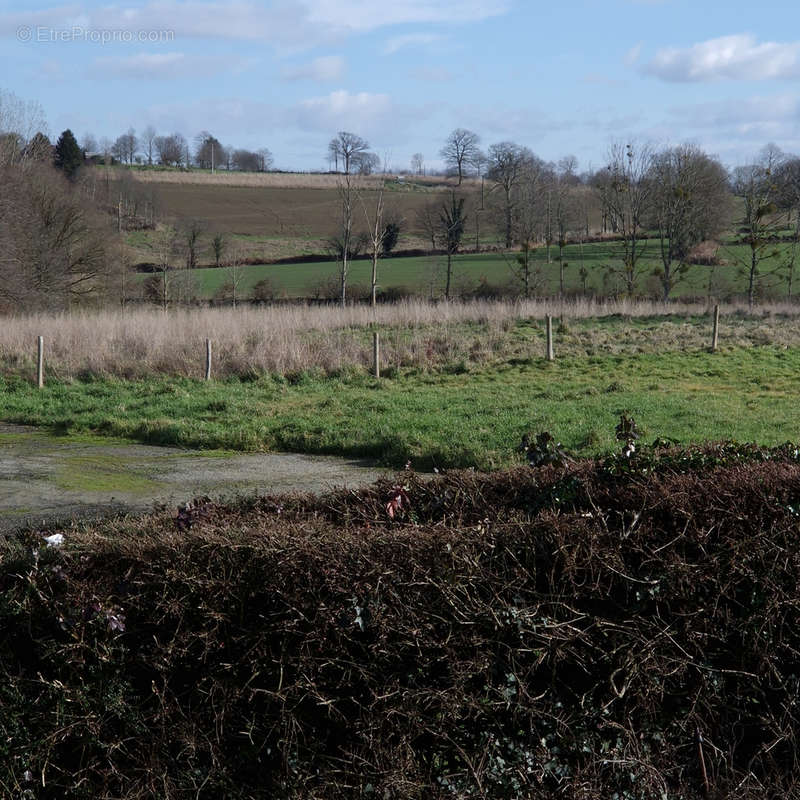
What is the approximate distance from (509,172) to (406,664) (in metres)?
59.2

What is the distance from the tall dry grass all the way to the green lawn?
93 cm

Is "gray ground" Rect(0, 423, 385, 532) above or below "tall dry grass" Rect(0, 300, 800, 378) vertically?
below

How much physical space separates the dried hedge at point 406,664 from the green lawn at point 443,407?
7.60 metres

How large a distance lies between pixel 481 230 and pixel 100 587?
6828 centimetres

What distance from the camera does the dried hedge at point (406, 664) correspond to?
318 centimetres

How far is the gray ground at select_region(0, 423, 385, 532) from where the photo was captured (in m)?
9.94

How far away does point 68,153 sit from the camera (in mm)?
71688

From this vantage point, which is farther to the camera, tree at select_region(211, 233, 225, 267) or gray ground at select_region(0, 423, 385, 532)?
tree at select_region(211, 233, 225, 267)

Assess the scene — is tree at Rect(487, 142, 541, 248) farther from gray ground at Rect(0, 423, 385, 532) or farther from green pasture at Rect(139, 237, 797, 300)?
gray ground at Rect(0, 423, 385, 532)

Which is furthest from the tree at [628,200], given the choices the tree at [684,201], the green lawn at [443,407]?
the green lawn at [443,407]

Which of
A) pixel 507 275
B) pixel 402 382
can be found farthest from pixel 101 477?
pixel 507 275

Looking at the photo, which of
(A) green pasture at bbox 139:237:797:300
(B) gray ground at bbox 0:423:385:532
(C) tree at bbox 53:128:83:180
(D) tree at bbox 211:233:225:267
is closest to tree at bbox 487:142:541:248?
(A) green pasture at bbox 139:237:797:300

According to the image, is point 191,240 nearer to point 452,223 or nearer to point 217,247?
point 217,247

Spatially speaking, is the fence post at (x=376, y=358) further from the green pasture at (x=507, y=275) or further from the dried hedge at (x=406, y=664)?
the green pasture at (x=507, y=275)
